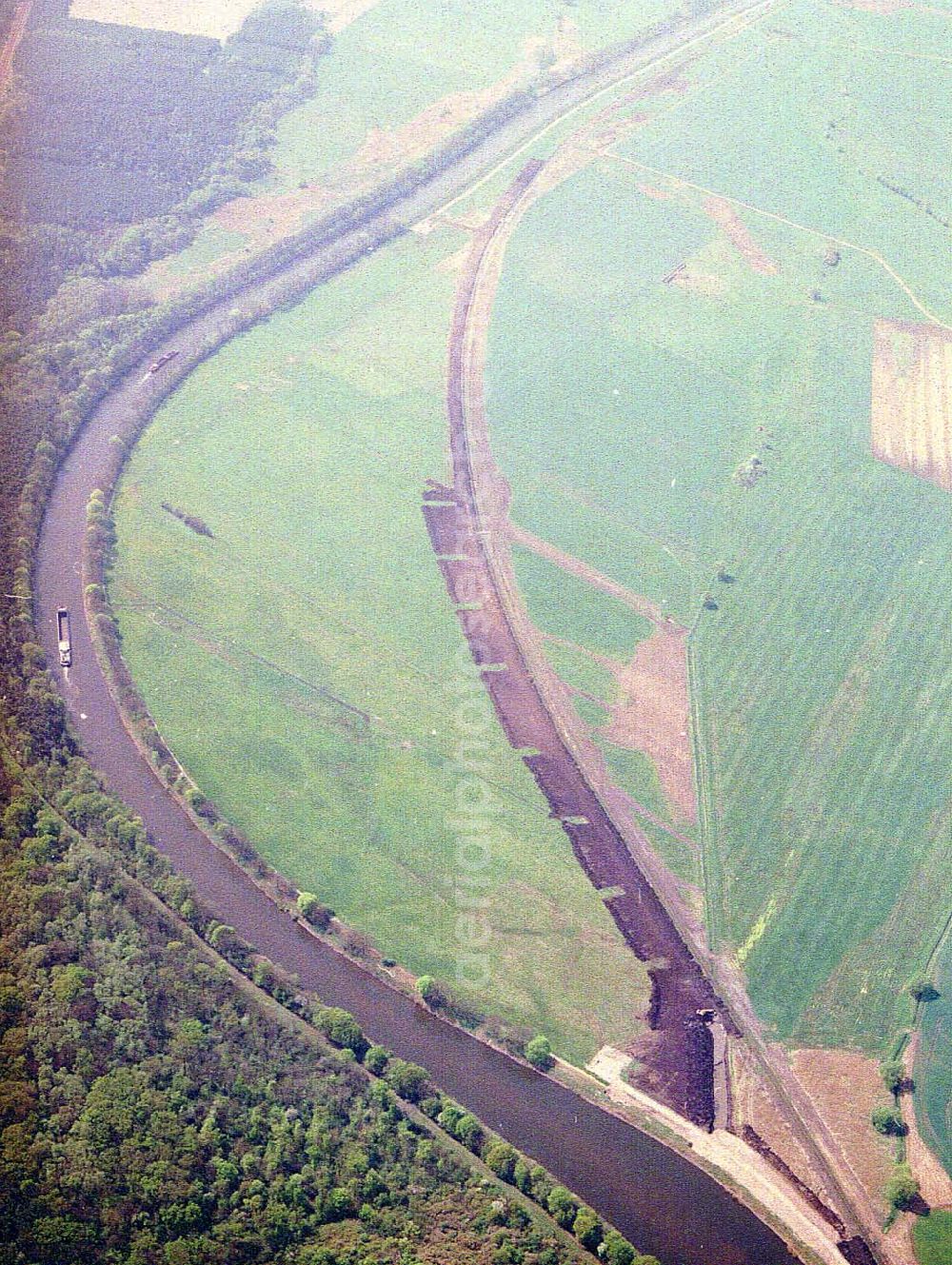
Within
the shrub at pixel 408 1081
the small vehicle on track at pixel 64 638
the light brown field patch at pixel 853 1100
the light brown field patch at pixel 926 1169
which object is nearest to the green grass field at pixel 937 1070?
the light brown field patch at pixel 926 1169

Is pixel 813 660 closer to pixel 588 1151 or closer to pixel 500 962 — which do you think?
pixel 500 962

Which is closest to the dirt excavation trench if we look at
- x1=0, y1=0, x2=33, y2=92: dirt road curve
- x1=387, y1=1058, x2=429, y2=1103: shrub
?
x1=387, y1=1058, x2=429, y2=1103: shrub

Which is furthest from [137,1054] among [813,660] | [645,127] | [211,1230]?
[645,127]

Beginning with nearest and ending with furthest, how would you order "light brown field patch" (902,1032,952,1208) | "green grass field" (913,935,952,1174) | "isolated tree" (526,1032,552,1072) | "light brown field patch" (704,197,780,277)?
"light brown field patch" (902,1032,952,1208) < "green grass field" (913,935,952,1174) < "isolated tree" (526,1032,552,1072) < "light brown field patch" (704,197,780,277)

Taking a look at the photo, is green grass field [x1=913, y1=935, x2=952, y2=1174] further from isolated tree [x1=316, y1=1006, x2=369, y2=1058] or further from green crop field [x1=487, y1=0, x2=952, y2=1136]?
isolated tree [x1=316, y1=1006, x2=369, y2=1058]

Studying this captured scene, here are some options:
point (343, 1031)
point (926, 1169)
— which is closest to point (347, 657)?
point (343, 1031)

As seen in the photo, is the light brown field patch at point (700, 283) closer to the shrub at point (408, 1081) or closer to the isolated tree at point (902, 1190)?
the shrub at point (408, 1081)

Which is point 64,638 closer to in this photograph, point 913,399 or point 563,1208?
point 563,1208
